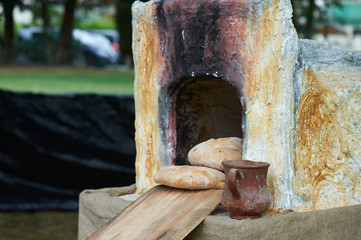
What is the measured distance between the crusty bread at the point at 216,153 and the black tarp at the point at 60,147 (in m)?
2.98

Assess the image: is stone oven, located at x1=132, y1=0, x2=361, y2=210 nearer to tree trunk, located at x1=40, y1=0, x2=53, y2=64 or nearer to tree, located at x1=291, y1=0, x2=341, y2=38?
tree, located at x1=291, y1=0, x2=341, y2=38

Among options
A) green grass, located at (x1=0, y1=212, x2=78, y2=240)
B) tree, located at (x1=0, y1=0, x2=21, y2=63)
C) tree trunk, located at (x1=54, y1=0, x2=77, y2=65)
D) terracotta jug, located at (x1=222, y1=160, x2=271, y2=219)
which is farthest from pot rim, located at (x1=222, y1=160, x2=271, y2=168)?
tree trunk, located at (x1=54, y1=0, x2=77, y2=65)

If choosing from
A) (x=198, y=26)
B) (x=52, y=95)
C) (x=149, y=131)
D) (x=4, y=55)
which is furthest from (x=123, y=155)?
(x=4, y=55)

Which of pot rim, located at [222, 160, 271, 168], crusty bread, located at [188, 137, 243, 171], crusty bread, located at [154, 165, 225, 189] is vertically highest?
pot rim, located at [222, 160, 271, 168]

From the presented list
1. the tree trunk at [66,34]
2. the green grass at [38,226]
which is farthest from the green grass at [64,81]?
the green grass at [38,226]

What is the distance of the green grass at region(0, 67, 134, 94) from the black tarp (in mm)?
A: 787

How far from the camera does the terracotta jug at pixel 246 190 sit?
9.30 feet

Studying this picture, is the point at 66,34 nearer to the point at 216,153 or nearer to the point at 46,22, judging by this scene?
the point at 46,22

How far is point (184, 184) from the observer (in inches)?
125

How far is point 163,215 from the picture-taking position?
3.02 meters

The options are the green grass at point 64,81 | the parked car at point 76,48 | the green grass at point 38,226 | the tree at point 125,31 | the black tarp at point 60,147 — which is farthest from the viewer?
the parked car at point 76,48

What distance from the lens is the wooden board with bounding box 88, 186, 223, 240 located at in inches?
113

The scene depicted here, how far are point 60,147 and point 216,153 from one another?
329 centimetres

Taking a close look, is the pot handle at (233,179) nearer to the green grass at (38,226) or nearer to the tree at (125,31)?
the green grass at (38,226)
